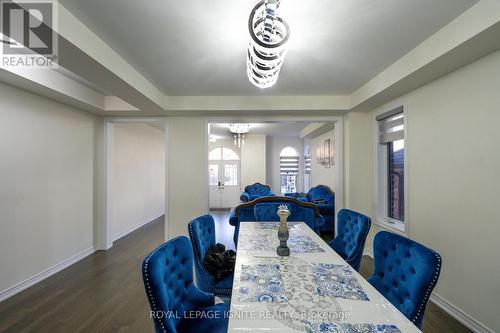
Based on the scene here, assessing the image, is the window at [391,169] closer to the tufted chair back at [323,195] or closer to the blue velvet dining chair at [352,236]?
the blue velvet dining chair at [352,236]

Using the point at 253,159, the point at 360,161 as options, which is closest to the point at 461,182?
the point at 360,161

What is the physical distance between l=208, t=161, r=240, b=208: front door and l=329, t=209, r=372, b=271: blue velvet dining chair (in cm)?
555

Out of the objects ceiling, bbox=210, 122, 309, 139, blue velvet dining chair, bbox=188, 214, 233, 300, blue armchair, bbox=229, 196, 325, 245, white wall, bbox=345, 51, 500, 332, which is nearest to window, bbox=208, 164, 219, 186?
ceiling, bbox=210, 122, 309, 139

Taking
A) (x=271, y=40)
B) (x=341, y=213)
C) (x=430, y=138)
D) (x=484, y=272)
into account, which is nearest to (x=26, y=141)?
(x=271, y=40)

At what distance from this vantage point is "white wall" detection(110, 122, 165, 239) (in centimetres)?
418

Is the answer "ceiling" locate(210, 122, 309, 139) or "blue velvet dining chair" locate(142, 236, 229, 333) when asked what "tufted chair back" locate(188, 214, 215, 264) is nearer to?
"blue velvet dining chair" locate(142, 236, 229, 333)

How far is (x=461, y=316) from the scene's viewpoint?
1.92 metres

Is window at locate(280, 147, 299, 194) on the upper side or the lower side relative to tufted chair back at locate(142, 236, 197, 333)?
upper

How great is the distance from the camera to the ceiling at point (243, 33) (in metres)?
1.45

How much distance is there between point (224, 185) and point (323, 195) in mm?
3770

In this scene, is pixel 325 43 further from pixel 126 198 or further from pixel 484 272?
pixel 126 198

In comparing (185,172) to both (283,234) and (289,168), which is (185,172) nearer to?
(283,234)

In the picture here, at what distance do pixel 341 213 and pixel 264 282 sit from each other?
145cm

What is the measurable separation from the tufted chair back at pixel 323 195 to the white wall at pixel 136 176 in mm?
4234
